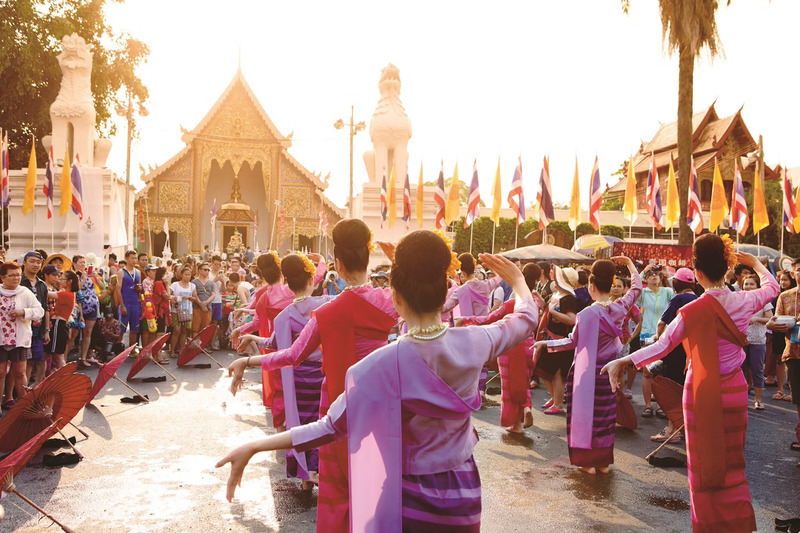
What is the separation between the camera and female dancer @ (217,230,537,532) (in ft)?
6.81

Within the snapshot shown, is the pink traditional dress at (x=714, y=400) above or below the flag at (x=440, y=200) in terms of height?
below

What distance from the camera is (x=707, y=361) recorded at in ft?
12.6

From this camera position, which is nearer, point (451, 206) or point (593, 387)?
point (593, 387)

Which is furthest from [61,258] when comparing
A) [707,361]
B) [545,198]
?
[545,198]

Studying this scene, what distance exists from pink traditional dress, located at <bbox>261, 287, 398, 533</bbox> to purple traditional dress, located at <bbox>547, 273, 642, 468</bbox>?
2.09m

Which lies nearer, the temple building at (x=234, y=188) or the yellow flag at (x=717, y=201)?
the yellow flag at (x=717, y=201)

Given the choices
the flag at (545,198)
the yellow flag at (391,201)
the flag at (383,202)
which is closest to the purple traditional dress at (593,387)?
the flag at (545,198)

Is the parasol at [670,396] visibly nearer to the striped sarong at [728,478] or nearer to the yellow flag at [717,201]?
the striped sarong at [728,478]

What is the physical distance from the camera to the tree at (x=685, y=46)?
1561 centimetres

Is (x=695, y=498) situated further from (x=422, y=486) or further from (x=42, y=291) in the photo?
(x=42, y=291)

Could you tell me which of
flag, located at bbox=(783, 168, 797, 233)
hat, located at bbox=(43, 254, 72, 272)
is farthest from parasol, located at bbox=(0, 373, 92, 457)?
flag, located at bbox=(783, 168, 797, 233)

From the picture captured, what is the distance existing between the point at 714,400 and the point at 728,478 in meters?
0.45

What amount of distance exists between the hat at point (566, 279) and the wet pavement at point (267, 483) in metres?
1.54

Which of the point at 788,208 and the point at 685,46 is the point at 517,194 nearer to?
the point at 685,46
